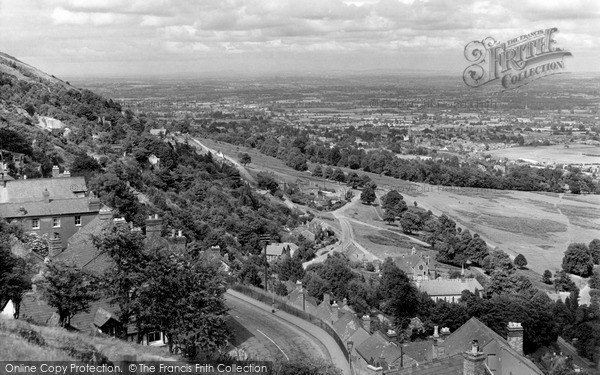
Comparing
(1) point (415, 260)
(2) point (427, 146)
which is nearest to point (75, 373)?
(1) point (415, 260)

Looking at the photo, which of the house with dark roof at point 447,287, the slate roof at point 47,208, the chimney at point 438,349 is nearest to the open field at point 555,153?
the house with dark roof at point 447,287

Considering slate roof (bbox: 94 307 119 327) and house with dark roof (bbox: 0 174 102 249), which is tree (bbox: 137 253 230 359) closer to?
slate roof (bbox: 94 307 119 327)

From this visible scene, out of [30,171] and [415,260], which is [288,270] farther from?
[30,171]

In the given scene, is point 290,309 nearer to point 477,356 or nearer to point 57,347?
point 477,356

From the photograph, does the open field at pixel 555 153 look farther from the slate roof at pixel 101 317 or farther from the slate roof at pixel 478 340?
the slate roof at pixel 101 317

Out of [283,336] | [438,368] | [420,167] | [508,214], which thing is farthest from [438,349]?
[420,167]

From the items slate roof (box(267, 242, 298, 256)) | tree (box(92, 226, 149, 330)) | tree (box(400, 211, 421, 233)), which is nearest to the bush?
tree (box(92, 226, 149, 330))
